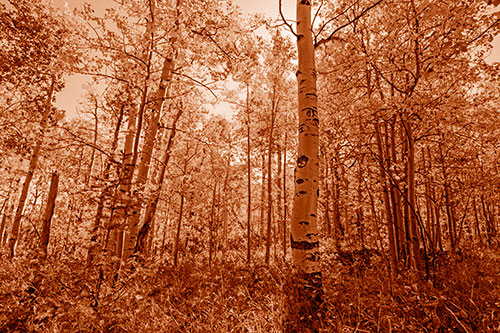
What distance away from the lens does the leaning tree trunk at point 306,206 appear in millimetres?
2962

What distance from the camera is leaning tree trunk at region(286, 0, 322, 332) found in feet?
9.72

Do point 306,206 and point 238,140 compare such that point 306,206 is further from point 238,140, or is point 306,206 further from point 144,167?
point 238,140

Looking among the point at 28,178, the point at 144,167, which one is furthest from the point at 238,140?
the point at 28,178

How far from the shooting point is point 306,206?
11.3 ft

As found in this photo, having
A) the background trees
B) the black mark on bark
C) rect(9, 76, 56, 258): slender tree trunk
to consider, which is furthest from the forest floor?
rect(9, 76, 56, 258): slender tree trunk

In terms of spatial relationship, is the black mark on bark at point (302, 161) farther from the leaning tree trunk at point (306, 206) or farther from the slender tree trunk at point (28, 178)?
the slender tree trunk at point (28, 178)

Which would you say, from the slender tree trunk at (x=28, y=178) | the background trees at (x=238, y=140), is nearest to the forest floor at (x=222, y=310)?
the background trees at (x=238, y=140)

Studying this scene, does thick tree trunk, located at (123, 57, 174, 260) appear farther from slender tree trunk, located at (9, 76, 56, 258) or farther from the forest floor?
slender tree trunk, located at (9, 76, 56, 258)

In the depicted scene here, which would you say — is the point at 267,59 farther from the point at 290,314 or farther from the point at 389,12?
the point at 290,314

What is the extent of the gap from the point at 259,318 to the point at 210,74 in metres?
5.60

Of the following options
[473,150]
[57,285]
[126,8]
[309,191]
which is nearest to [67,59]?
[126,8]

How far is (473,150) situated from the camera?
8.65 m

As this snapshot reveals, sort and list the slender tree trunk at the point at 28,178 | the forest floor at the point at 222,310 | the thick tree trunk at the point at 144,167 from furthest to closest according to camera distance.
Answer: the slender tree trunk at the point at 28,178
the thick tree trunk at the point at 144,167
the forest floor at the point at 222,310

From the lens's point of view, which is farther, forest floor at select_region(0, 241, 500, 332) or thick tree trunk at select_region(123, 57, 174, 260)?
thick tree trunk at select_region(123, 57, 174, 260)
